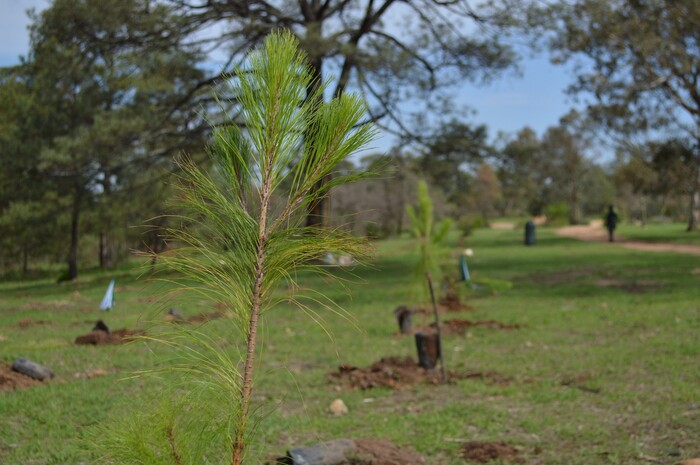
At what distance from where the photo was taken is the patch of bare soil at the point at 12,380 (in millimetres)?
5555

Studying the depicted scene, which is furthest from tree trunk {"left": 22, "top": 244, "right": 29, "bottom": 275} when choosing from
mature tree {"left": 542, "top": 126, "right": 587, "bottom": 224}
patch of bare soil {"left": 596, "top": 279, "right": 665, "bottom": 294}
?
mature tree {"left": 542, "top": 126, "right": 587, "bottom": 224}

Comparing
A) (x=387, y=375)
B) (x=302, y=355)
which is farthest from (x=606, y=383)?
(x=302, y=355)

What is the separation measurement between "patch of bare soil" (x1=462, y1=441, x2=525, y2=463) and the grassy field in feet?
0.23

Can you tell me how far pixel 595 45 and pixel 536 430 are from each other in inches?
731

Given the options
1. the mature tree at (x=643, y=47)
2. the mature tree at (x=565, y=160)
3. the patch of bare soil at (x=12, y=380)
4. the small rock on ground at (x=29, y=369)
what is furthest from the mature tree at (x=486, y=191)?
the patch of bare soil at (x=12, y=380)

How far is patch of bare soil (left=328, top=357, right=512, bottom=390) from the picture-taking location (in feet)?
21.2

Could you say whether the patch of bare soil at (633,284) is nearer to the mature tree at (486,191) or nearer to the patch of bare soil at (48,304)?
the patch of bare soil at (48,304)

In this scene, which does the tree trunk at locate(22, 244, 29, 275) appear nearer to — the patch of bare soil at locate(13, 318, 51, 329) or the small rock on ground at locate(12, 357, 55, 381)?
the patch of bare soil at locate(13, 318, 51, 329)

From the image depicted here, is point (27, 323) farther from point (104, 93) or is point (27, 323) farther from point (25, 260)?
point (104, 93)

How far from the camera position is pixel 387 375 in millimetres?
6684

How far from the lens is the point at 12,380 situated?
5652mm

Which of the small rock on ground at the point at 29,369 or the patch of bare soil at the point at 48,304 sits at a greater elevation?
the patch of bare soil at the point at 48,304

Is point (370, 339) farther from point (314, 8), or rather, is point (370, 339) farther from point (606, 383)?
point (314, 8)

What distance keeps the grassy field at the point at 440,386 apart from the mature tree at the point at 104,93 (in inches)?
112
